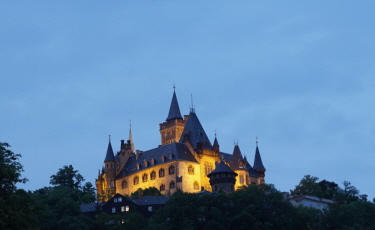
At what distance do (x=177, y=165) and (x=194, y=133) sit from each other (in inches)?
458

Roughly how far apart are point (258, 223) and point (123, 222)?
21.9 metres

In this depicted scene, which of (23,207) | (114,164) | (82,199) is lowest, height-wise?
(23,207)

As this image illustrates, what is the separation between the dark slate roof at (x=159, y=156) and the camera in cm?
14488

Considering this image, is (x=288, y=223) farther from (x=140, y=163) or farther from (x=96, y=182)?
(x=96, y=182)

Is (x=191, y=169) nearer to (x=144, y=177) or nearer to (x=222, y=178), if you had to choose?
(x=144, y=177)

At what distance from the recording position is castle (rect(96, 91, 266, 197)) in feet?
468

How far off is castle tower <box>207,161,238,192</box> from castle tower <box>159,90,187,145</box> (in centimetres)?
2683

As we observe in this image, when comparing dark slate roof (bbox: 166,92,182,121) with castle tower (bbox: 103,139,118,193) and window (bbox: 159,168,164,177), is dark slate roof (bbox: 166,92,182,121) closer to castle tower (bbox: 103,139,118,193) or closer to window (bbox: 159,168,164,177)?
castle tower (bbox: 103,139,118,193)

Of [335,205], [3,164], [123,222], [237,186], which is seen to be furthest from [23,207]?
[237,186]

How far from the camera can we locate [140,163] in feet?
502

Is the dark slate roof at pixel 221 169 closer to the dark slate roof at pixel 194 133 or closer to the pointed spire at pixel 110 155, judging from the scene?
the dark slate roof at pixel 194 133

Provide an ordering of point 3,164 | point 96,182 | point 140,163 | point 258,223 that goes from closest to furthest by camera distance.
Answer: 1. point 3,164
2. point 258,223
3. point 140,163
4. point 96,182

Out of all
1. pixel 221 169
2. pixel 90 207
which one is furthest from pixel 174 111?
pixel 90 207

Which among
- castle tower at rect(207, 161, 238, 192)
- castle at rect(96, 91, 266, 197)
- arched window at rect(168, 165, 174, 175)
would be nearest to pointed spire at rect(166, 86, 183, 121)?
castle at rect(96, 91, 266, 197)
